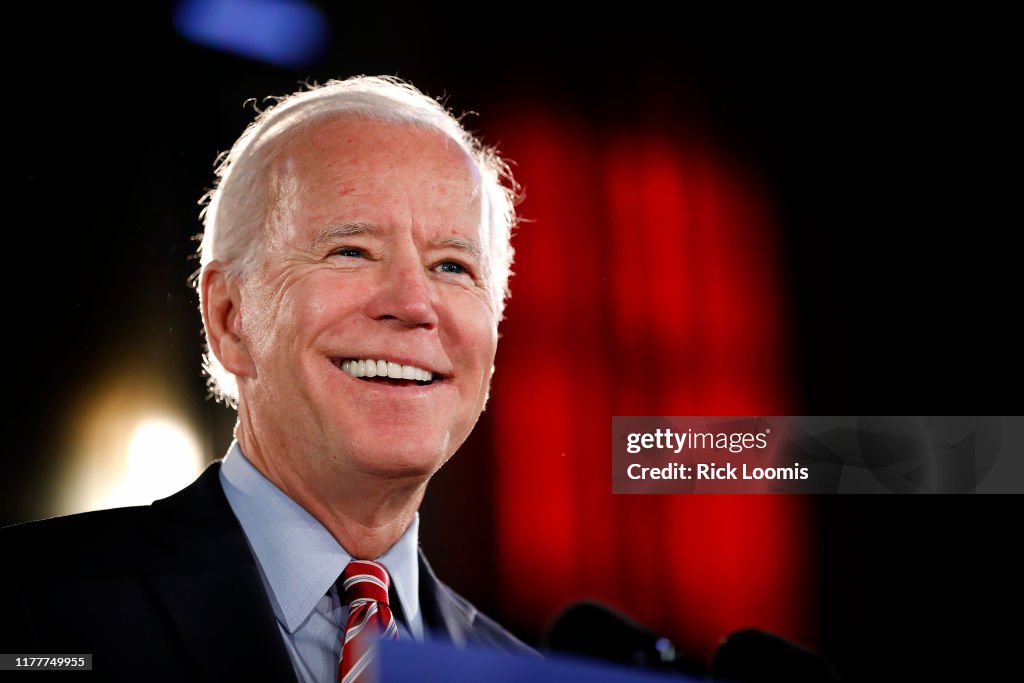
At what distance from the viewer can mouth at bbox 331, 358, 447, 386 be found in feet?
4.87

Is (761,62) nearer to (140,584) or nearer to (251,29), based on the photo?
(251,29)

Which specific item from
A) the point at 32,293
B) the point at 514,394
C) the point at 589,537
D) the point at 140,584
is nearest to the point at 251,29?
the point at 32,293

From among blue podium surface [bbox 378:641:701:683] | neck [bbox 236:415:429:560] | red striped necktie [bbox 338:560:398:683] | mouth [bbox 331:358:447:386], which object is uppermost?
mouth [bbox 331:358:447:386]

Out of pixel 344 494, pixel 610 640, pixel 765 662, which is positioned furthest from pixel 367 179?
pixel 765 662

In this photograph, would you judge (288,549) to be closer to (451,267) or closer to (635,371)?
(451,267)

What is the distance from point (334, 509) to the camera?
1492 millimetres

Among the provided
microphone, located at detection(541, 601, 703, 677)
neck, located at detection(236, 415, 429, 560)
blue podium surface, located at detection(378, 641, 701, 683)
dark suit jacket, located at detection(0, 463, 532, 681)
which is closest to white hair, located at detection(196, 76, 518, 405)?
neck, located at detection(236, 415, 429, 560)

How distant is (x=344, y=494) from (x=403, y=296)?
28 cm

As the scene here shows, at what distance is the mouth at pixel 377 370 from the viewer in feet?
4.87

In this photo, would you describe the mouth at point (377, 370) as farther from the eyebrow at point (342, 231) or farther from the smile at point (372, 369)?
the eyebrow at point (342, 231)

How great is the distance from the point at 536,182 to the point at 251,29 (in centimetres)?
57

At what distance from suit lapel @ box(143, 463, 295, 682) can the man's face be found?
0.48ft

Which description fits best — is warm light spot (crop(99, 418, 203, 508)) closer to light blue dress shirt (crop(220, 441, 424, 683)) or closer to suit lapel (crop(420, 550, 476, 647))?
light blue dress shirt (crop(220, 441, 424, 683))

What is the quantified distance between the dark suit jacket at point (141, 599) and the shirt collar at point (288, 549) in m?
0.05
